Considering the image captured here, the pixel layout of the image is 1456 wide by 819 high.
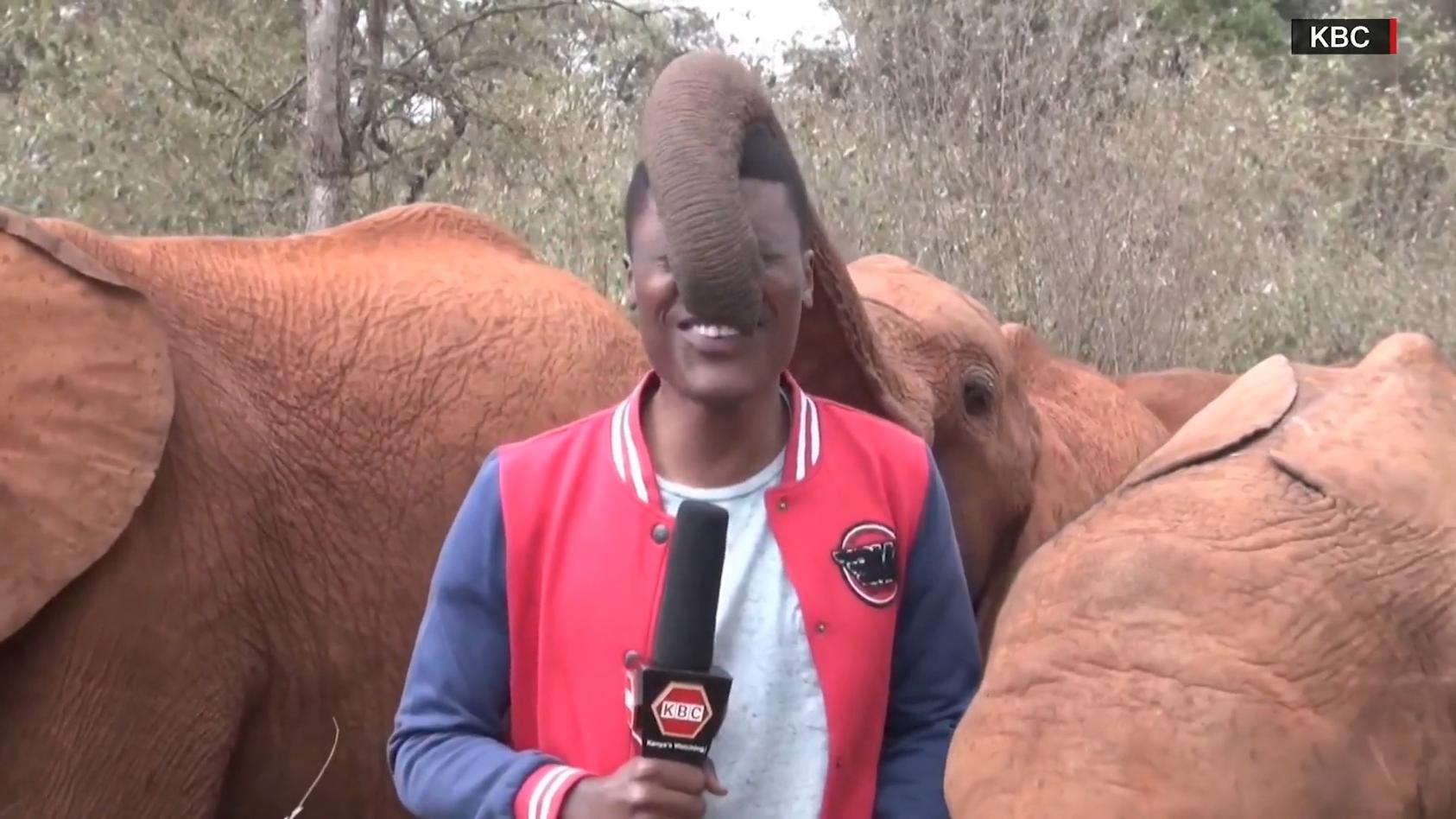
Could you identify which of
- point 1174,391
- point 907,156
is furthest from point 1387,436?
point 907,156

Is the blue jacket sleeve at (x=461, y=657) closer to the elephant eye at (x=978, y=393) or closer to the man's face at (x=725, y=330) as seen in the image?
the man's face at (x=725, y=330)

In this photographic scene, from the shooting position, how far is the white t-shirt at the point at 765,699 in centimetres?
170

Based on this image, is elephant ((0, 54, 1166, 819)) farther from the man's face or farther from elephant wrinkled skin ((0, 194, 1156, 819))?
the man's face

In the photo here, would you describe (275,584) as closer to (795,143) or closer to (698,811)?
(698,811)

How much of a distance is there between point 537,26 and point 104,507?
5.85 m

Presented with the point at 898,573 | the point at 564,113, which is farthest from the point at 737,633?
the point at 564,113

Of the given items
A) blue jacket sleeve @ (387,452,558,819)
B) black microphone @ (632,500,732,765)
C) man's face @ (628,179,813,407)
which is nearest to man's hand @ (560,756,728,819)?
black microphone @ (632,500,732,765)

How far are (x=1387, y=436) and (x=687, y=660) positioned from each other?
843mm

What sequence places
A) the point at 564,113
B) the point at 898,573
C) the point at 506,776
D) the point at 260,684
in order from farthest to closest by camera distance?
the point at 564,113 → the point at 260,684 → the point at 898,573 → the point at 506,776

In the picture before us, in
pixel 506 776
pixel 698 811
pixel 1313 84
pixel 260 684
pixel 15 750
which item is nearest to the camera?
pixel 698 811

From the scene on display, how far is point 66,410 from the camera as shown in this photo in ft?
10.4

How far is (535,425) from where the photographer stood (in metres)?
3.64

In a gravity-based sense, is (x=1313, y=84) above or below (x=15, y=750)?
above

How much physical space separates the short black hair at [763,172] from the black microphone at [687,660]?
40cm
